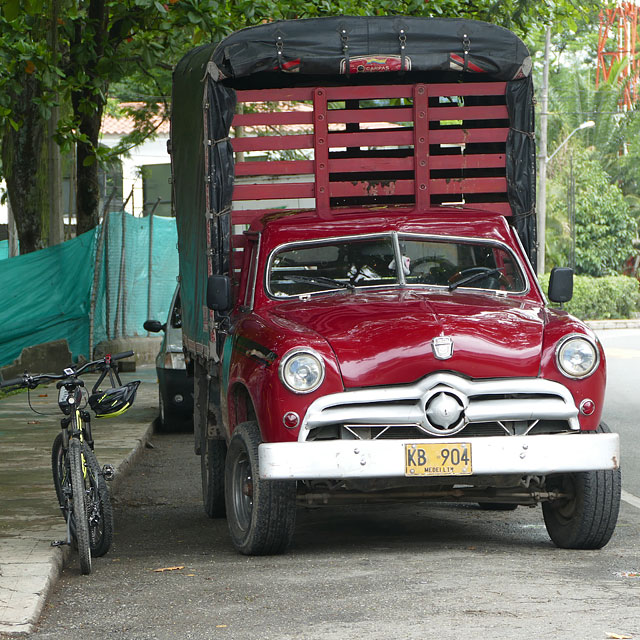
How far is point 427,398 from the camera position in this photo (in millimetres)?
6359

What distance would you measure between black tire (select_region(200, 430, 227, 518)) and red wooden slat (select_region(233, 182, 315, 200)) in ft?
5.49

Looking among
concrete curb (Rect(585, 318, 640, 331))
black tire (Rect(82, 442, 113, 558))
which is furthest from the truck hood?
concrete curb (Rect(585, 318, 640, 331))

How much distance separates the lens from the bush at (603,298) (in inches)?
1594

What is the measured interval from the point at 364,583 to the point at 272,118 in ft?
12.7

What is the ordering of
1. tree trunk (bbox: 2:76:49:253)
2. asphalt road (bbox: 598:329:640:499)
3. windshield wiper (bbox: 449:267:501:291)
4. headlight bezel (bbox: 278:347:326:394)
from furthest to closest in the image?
1. tree trunk (bbox: 2:76:49:253)
2. asphalt road (bbox: 598:329:640:499)
3. windshield wiper (bbox: 449:267:501:291)
4. headlight bezel (bbox: 278:347:326:394)

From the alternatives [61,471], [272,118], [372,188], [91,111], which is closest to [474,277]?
[372,188]

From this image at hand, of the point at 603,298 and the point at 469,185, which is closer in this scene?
the point at 469,185

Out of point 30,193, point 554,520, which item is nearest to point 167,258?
point 30,193

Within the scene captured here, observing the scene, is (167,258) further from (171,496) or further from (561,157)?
(561,157)

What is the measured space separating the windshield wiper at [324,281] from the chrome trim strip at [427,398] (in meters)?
1.34

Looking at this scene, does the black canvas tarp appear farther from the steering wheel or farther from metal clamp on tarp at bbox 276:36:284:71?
the steering wheel

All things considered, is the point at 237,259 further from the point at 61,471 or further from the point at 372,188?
the point at 61,471

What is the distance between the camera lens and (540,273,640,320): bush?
40500 millimetres

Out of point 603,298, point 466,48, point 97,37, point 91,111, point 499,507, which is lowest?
point 603,298
